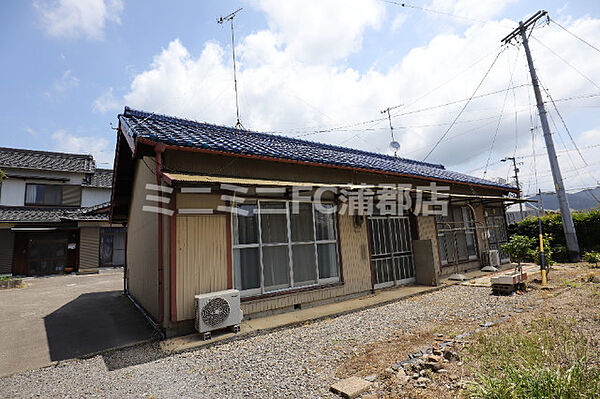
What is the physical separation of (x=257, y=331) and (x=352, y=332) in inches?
61.1

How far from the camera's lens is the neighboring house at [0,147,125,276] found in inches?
616

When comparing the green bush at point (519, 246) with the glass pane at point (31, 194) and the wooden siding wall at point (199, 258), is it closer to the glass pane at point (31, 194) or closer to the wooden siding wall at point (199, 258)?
the wooden siding wall at point (199, 258)

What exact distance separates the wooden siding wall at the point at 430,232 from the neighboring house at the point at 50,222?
51.8ft

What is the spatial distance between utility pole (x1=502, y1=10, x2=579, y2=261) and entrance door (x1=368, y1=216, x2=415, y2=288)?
338 inches

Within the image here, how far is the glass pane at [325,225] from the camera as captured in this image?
659 cm

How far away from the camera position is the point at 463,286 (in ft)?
26.1

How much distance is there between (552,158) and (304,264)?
1298 cm

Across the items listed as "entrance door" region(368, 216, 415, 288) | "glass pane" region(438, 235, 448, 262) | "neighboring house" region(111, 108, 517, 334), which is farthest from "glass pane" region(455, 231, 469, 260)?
"entrance door" region(368, 216, 415, 288)

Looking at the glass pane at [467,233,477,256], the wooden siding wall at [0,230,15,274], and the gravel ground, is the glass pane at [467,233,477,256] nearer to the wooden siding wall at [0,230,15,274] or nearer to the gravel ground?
the gravel ground

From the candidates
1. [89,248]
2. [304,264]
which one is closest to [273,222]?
[304,264]

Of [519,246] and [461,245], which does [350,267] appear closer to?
[519,246]

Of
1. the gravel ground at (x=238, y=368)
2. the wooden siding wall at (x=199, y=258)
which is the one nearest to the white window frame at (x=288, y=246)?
the wooden siding wall at (x=199, y=258)

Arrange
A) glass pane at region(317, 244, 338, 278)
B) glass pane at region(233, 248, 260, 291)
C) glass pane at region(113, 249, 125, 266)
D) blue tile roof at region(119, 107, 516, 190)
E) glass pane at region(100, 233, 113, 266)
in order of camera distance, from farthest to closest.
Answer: glass pane at region(113, 249, 125, 266), glass pane at region(100, 233, 113, 266), glass pane at region(317, 244, 338, 278), glass pane at region(233, 248, 260, 291), blue tile roof at region(119, 107, 516, 190)

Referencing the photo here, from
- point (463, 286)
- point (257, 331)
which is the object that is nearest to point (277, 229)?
point (257, 331)
